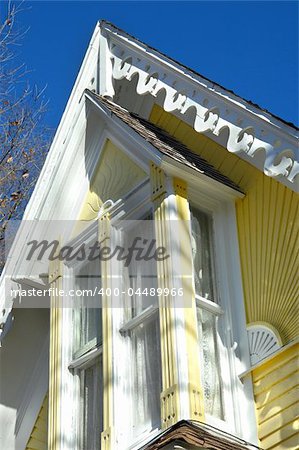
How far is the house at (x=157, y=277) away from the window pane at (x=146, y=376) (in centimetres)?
1

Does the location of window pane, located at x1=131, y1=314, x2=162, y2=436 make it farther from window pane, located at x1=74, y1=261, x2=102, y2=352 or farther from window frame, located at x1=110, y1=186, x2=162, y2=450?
window pane, located at x1=74, y1=261, x2=102, y2=352

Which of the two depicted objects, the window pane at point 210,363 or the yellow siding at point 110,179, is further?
the yellow siding at point 110,179

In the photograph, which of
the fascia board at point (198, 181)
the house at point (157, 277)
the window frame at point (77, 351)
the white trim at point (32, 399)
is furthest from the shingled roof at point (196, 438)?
the white trim at point (32, 399)

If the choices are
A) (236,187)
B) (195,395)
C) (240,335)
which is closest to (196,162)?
(236,187)

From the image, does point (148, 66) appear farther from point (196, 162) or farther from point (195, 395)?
point (195, 395)

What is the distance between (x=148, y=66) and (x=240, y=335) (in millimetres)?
2909

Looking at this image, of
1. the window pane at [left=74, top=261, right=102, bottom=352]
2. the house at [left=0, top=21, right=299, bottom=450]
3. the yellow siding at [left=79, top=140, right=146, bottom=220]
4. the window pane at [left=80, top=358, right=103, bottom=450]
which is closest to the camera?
the house at [left=0, top=21, right=299, bottom=450]

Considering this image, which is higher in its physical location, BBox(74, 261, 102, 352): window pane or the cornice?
the cornice

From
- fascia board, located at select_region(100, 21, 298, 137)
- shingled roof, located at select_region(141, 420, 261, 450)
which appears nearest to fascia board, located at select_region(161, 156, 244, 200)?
fascia board, located at select_region(100, 21, 298, 137)

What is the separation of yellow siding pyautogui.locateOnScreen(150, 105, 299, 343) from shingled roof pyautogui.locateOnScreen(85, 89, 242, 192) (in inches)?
7.5

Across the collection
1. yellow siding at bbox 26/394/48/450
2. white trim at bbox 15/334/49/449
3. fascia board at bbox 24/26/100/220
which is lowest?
yellow siding at bbox 26/394/48/450

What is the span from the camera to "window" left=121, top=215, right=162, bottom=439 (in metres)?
7.23

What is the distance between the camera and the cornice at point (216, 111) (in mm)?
7156

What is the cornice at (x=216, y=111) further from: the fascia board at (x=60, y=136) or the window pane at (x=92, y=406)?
the window pane at (x=92, y=406)
